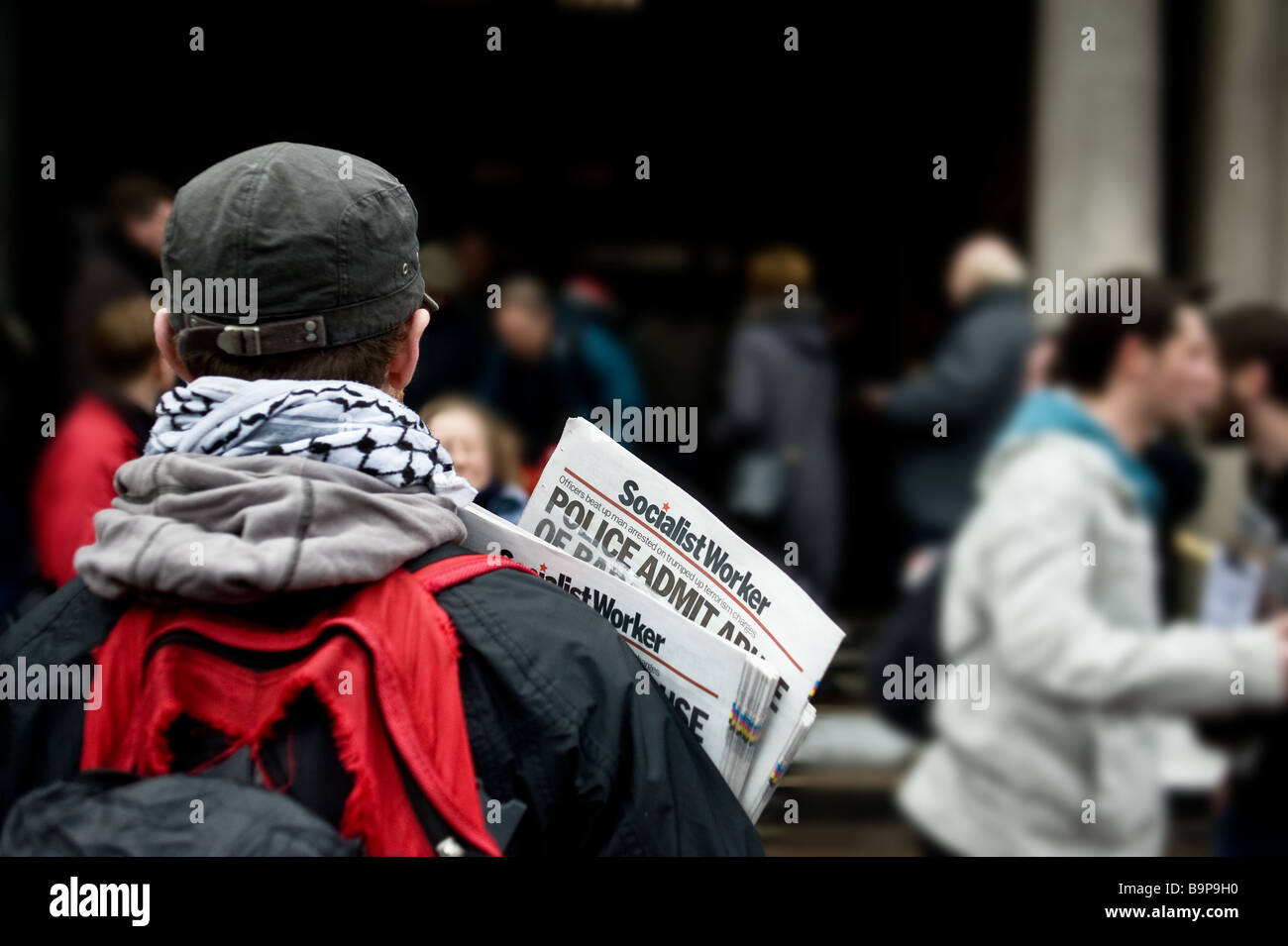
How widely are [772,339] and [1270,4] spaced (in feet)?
9.66

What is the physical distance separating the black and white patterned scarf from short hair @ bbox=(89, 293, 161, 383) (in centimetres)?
245

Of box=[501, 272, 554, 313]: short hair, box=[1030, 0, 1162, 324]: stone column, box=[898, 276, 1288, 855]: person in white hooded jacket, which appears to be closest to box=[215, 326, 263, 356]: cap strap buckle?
box=[898, 276, 1288, 855]: person in white hooded jacket

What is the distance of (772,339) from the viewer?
274 inches

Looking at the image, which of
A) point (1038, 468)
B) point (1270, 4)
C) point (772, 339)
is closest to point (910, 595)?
point (1038, 468)

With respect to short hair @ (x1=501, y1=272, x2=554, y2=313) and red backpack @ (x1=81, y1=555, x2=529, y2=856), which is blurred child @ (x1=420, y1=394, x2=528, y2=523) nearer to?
red backpack @ (x1=81, y1=555, x2=529, y2=856)

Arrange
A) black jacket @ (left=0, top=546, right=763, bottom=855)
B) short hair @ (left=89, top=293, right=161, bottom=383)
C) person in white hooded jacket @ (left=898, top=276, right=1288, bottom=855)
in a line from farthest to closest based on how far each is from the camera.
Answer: short hair @ (left=89, top=293, right=161, bottom=383) < person in white hooded jacket @ (left=898, top=276, right=1288, bottom=855) < black jacket @ (left=0, top=546, right=763, bottom=855)

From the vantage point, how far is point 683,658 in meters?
1.59

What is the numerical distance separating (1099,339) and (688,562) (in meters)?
2.01

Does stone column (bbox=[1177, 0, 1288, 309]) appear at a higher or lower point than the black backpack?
higher

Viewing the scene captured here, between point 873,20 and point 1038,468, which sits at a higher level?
point 873,20

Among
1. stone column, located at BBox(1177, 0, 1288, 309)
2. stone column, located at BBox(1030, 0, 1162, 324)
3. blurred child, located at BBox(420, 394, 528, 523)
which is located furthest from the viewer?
stone column, located at BBox(1177, 0, 1288, 309)

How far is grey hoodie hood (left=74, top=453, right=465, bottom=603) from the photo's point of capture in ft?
4.48
